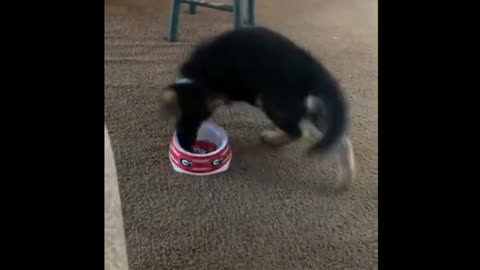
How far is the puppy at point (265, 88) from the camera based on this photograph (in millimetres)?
1187

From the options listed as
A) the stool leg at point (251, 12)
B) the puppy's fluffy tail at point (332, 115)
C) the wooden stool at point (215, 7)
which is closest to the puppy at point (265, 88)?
the puppy's fluffy tail at point (332, 115)

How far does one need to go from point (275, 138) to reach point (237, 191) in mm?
194

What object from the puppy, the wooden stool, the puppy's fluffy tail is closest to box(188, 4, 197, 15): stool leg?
the wooden stool

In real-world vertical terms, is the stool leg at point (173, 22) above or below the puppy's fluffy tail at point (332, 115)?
below

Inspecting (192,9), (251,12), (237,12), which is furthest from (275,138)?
(192,9)

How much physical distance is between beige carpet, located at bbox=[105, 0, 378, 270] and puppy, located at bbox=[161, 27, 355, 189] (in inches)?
3.1

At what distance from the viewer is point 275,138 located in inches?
52.9

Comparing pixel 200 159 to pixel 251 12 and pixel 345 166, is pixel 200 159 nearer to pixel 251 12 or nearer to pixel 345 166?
pixel 345 166

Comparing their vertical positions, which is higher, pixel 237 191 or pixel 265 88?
pixel 265 88

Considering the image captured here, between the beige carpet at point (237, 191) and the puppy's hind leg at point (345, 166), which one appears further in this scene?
the puppy's hind leg at point (345, 166)

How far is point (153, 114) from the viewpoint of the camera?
56.0 inches

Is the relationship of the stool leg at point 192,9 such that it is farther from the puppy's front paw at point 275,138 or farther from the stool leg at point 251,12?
the puppy's front paw at point 275,138
